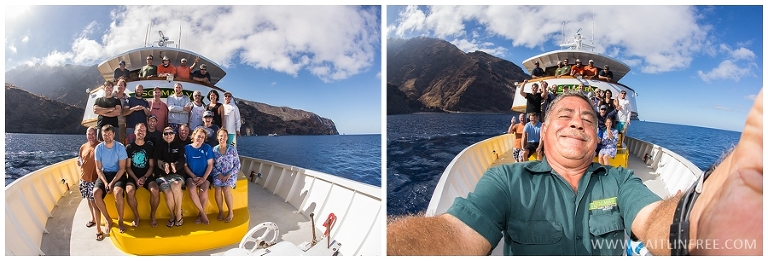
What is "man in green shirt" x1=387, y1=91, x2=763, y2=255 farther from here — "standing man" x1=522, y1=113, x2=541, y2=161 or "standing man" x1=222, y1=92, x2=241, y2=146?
"standing man" x1=222, y1=92, x2=241, y2=146

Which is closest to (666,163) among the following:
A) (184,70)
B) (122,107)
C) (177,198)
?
(177,198)

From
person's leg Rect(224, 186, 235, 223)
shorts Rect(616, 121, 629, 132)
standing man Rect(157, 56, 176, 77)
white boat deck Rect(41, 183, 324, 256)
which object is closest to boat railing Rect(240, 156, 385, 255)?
white boat deck Rect(41, 183, 324, 256)

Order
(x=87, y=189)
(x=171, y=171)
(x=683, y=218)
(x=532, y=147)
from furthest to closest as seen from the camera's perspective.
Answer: (x=171, y=171) < (x=87, y=189) < (x=532, y=147) < (x=683, y=218)

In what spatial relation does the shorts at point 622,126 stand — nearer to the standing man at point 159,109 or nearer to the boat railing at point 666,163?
the boat railing at point 666,163

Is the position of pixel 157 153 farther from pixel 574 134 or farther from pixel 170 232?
→ pixel 574 134

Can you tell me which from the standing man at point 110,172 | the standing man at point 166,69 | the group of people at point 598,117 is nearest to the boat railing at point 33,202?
the standing man at point 110,172

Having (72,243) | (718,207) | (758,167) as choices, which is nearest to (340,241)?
(72,243)
